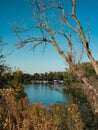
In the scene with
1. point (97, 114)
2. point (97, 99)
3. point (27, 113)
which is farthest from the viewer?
point (97, 114)

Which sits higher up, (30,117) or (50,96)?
(50,96)

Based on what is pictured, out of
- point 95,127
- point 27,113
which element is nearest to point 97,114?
point 95,127

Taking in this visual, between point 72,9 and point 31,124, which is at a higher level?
point 72,9

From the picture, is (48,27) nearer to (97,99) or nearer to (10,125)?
(97,99)

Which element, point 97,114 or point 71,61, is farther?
point 97,114

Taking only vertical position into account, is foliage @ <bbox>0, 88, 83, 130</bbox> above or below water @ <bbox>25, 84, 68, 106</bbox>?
below

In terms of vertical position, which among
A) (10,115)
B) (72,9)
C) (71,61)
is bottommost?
(10,115)

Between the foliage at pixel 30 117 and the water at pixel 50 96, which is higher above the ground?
the water at pixel 50 96

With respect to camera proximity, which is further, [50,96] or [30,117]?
[50,96]

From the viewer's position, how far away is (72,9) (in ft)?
30.4

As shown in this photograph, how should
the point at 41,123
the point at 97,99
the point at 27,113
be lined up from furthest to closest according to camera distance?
the point at 97,99
the point at 27,113
the point at 41,123

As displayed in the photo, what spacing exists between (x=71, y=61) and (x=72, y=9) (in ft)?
6.23

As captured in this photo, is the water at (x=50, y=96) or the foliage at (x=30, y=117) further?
the water at (x=50, y=96)

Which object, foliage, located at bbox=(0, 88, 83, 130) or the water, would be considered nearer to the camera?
foliage, located at bbox=(0, 88, 83, 130)
